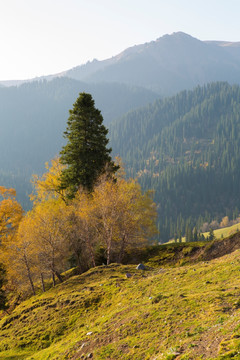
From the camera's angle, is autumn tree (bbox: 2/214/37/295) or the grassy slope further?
autumn tree (bbox: 2/214/37/295)

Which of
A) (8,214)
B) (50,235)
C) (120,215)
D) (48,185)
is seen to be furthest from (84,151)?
(8,214)

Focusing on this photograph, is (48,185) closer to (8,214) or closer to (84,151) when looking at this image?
(8,214)

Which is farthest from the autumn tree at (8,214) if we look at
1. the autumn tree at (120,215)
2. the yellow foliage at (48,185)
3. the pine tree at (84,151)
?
the autumn tree at (120,215)

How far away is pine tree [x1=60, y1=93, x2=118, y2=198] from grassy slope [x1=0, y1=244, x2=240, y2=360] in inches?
603

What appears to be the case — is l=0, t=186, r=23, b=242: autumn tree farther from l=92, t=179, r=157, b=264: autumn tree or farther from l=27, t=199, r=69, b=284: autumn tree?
l=92, t=179, r=157, b=264: autumn tree

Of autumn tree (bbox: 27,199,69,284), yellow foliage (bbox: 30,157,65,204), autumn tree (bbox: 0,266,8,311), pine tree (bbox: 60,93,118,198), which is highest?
pine tree (bbox: 60,93,118,198)

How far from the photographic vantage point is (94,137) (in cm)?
4172

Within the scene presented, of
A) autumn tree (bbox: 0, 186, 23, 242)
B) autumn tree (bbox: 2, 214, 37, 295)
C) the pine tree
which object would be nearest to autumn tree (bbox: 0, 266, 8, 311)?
autumn tree (bbox: 2, 214, 37, 295)

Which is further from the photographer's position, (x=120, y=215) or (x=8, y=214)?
(x=8, y=214)

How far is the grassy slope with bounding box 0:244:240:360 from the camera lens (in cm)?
1084

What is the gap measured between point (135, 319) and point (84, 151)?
29.2 metres

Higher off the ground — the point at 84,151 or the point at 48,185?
the point at 84,151

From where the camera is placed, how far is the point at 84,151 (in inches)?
1606

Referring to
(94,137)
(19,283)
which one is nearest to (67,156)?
(94,137)
